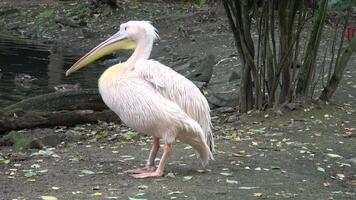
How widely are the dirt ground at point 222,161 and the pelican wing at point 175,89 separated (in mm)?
566

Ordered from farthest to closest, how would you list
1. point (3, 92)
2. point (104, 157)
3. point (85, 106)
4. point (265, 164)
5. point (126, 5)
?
point (126, 5), point (3, 92), point (85, 106), point (104, 157), point (265, 164)

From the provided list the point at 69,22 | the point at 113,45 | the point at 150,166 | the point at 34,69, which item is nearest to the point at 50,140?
the point at 113,45

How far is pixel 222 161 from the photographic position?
6676 mm

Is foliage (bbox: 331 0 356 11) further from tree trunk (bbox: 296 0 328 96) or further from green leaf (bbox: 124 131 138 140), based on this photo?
green leaf (bbox: 124 131 138 140)

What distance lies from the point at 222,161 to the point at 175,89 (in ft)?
3.72

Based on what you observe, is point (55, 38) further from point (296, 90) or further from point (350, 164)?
point (350, 164)

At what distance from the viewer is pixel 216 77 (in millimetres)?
14578

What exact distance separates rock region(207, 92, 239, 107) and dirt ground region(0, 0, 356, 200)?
376mm

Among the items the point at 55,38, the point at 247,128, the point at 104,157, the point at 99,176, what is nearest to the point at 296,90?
the point at 247,128

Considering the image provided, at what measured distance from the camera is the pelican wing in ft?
19.4

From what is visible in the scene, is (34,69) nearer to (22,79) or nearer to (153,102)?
(22,79)

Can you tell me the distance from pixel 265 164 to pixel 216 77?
8.12m

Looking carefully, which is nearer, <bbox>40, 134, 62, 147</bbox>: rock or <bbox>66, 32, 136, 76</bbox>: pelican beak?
<bbox>66, 32, 136, 76</bbox>: pelican beak

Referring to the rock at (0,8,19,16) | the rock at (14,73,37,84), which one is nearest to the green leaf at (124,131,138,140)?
the rock at (14,73,37,84)
